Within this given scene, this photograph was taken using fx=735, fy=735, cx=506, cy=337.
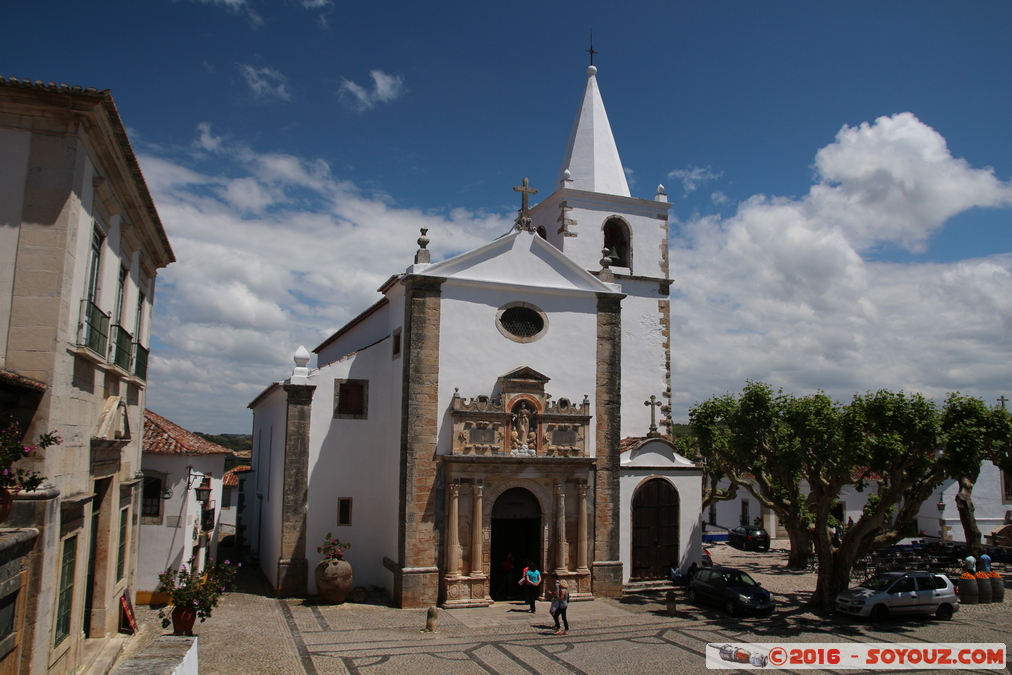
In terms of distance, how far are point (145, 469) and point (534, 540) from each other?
10.2 metres

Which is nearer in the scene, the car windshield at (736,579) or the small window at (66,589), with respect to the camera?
the small window at (66,589)

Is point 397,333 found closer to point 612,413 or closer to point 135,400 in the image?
point 612,413

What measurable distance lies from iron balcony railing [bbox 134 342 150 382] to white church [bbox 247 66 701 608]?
5658mm

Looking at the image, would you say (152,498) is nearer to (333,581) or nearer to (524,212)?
(333,581)

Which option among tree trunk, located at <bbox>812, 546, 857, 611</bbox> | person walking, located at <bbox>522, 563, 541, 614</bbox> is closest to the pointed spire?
person walking, located at <bbox>522, 563, 541, 614</bbox>

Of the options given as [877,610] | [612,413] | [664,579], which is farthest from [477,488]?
[877,610]

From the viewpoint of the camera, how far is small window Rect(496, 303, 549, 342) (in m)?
20.9

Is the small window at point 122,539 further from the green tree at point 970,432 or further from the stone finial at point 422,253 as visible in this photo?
the green tree at point 970,432

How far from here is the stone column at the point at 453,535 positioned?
1911cm

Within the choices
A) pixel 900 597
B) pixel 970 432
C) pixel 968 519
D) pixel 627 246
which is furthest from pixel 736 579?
pixel 968 519

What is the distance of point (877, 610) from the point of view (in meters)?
18.2

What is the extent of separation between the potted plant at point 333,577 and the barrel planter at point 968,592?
17.7 m

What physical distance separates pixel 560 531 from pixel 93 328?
1315 cm

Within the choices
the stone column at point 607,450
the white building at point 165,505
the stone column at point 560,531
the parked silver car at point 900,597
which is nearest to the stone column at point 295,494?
the white building at point 165,505
